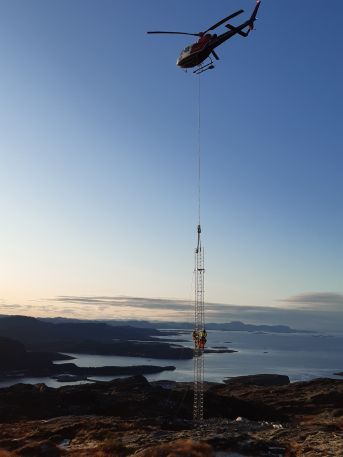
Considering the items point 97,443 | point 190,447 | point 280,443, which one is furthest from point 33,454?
point 280,443

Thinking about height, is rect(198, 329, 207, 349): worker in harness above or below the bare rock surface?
above

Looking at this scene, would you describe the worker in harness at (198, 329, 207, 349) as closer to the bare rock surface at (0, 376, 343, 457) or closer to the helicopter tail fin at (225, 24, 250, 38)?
the bare rock surface at (0, 376, 343, 457)

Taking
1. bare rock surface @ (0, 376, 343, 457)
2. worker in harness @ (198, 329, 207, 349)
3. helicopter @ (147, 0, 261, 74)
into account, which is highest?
helicopter @ (147, 0, 261, 74)

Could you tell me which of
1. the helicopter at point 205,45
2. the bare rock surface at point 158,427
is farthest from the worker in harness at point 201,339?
the helicopter at point 205,45

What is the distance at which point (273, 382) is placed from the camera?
14662cm

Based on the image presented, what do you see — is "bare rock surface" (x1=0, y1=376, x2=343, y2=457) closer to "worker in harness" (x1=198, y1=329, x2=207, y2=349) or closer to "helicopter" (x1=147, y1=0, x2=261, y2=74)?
"worker in harness" (x1=198, y1=329, x2=207, y2=349)

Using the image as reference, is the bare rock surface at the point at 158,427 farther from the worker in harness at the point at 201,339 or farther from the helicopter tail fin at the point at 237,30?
the helicopter tail fin at the point at 237,30

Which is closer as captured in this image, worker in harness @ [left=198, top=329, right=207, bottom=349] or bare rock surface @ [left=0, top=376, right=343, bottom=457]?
bare rock surface @ [left=0, top=376, right=343, bottom=457]

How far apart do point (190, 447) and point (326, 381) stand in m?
94.2

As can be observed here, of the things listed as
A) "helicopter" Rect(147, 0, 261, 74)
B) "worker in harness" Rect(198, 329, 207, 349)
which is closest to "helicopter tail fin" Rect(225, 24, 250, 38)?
"helicopter" Rect(147, 0, 261, 74)

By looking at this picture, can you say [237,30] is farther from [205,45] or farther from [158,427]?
[158,427]

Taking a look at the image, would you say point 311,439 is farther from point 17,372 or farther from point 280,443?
point 17,372

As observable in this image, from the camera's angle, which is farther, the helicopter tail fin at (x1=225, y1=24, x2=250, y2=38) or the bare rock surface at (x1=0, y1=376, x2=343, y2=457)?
the helicopter tail fin at (x1=225, y1=24, x2=250, y2=38)

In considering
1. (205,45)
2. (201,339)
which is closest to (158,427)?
(201,339)
